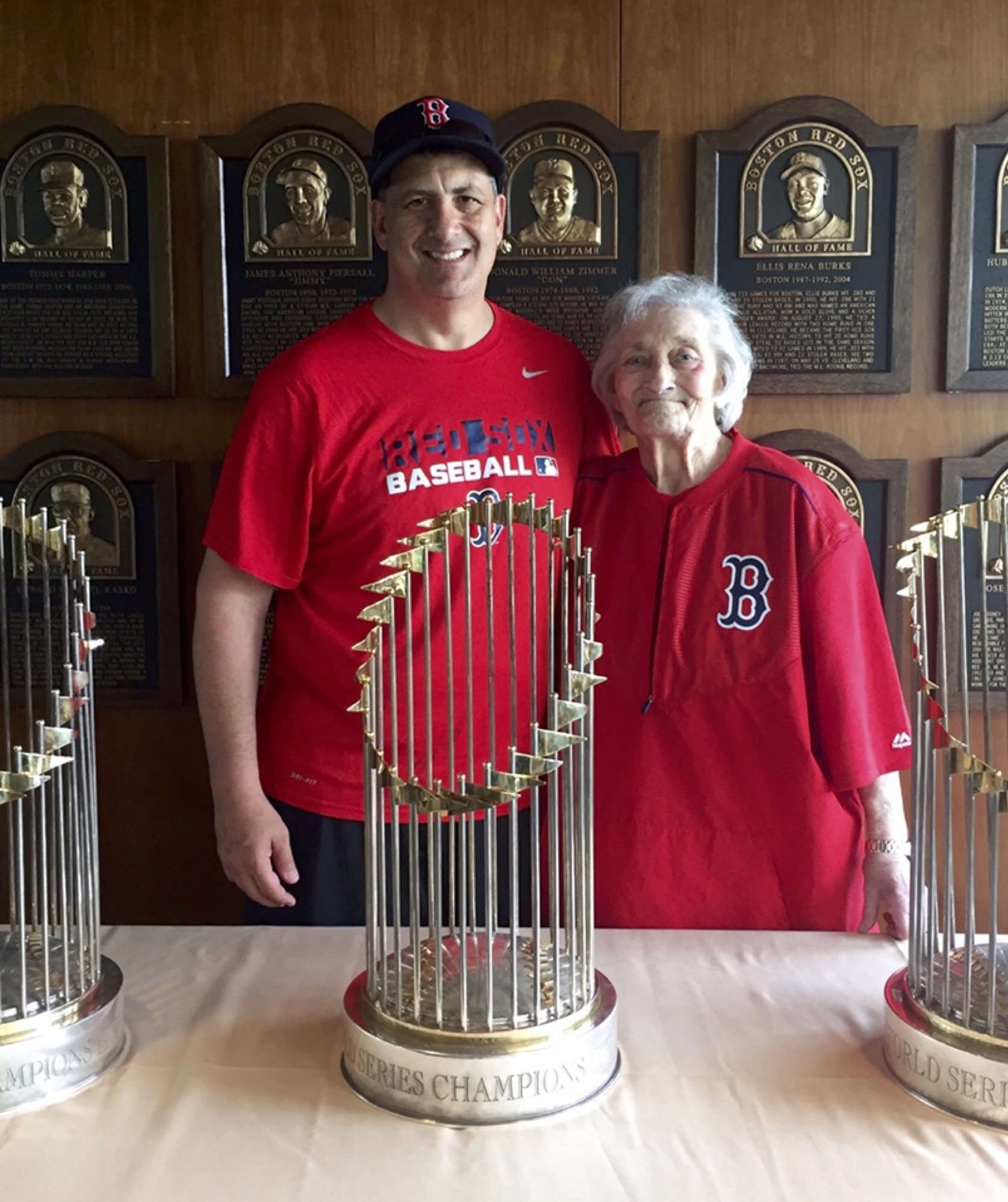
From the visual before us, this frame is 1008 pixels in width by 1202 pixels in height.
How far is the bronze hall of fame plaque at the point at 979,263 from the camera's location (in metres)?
2.14

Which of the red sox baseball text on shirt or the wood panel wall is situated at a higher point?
the wood panel wall

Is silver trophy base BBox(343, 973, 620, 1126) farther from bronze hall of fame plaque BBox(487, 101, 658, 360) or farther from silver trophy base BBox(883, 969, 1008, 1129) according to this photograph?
bronze hall of fame plaque BBox(487, 101, 658, 360)

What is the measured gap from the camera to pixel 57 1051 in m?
1.12

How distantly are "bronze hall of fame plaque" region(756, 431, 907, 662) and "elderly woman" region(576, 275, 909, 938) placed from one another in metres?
0.44

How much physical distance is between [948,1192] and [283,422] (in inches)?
52.7

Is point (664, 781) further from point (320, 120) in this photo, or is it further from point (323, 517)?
point (320, 120)

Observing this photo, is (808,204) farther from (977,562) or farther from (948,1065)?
(948,1065)

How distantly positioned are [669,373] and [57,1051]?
1247mm

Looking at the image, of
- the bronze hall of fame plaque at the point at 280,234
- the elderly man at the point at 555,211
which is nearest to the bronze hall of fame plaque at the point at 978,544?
the elderly man at the point at 555,211

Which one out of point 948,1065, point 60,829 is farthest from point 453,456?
point 948,1065

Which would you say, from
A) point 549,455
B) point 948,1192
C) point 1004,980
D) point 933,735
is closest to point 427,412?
point 549,455

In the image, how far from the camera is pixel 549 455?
1.85m

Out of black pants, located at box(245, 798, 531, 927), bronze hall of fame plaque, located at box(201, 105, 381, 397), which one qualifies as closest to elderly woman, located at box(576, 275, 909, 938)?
black pants, located at box(245, 798, 531, 927)

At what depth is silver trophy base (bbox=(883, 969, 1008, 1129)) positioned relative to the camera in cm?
107
